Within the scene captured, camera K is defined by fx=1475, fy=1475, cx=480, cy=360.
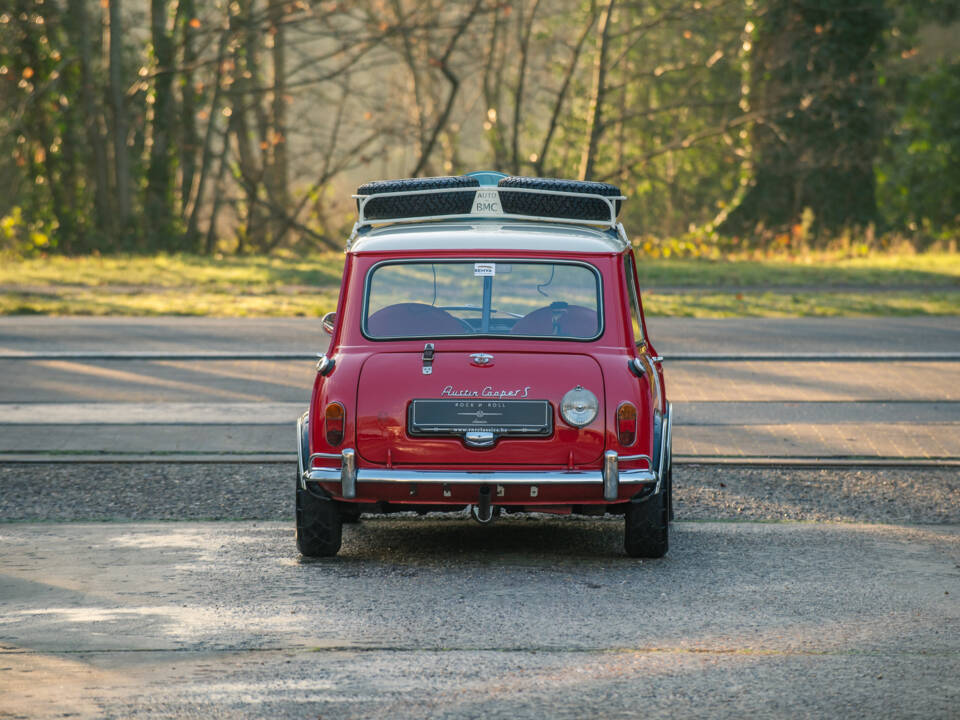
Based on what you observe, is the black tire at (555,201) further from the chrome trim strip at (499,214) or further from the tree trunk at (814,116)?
the tree trunk at (814,116)

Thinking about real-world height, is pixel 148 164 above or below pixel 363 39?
below

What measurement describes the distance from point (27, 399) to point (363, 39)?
17184mm

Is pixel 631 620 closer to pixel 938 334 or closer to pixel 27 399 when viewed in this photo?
pixel 27 399

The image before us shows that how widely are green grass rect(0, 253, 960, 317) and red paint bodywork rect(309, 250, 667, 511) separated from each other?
13.1 metres

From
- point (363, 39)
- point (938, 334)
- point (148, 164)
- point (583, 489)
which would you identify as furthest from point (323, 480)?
point (148, 164)

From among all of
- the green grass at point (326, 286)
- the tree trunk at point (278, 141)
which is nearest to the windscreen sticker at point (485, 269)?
the green grass at point (326, 286)

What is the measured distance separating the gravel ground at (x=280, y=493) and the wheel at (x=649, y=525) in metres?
1.17

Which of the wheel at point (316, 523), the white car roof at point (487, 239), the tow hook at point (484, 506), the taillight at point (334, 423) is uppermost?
the white car roof at point (487, 239)

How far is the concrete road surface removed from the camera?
5.06 metres

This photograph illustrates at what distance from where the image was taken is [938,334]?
1786 cm

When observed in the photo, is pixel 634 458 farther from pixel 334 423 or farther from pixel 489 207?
pixel 489 207

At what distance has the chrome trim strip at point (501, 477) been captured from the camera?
22.7ft

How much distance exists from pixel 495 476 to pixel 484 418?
0.29 m

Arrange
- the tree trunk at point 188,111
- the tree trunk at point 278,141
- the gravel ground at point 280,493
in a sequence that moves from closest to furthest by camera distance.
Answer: the gravel ground at point 280,493 → the tree trunk at point 278,141 → the tree trunk at point 188,111
